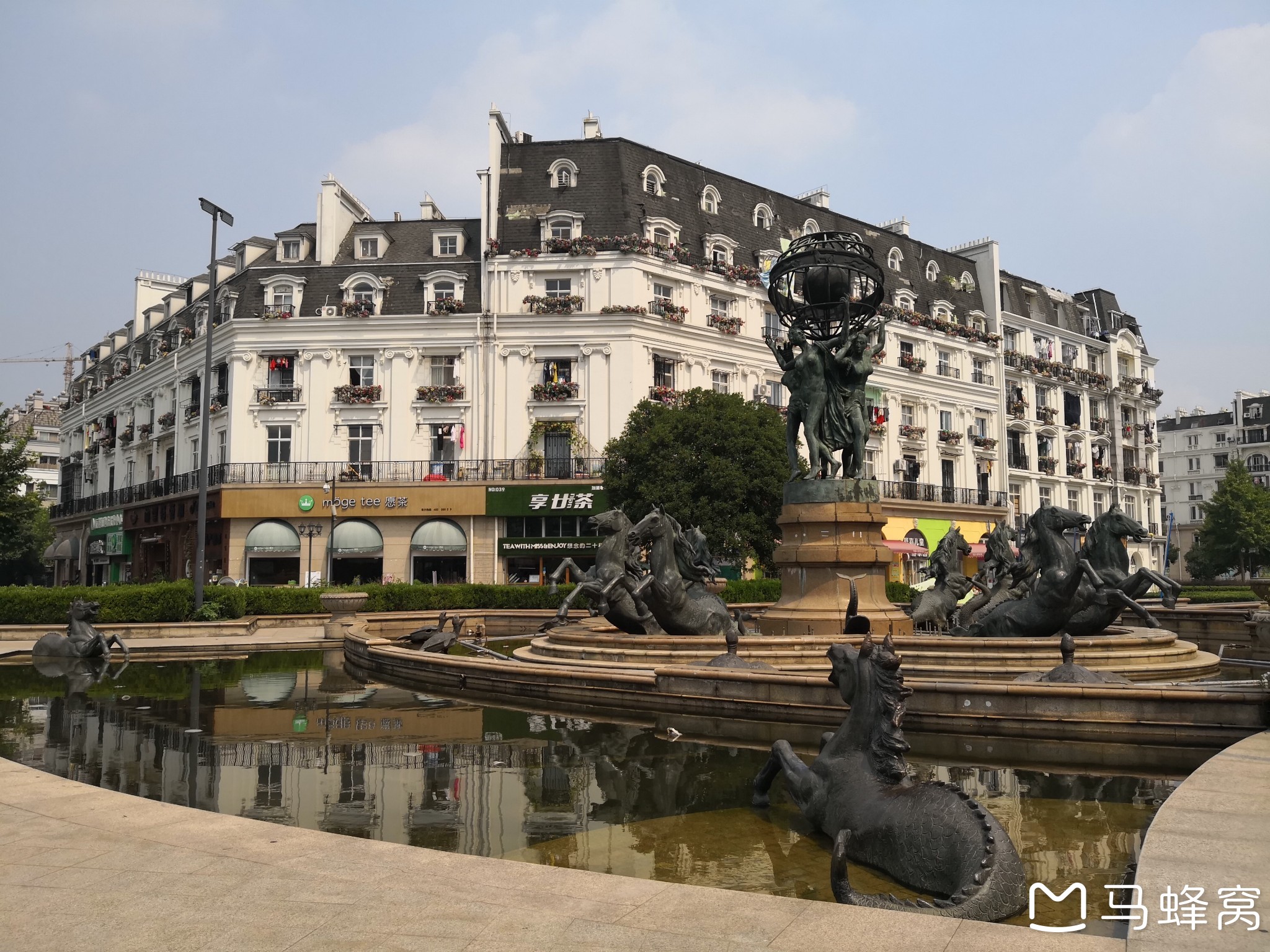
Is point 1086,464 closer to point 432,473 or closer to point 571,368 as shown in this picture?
point 571,368

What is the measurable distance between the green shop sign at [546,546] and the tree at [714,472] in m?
5.98

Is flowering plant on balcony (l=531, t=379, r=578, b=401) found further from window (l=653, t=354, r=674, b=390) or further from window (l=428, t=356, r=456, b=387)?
window (l=428, t=356, r=456, b=387)

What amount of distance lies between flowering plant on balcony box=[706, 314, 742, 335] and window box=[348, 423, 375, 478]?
18448 mm

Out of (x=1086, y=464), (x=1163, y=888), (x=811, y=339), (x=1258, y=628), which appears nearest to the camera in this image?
(x=1163, y=888)

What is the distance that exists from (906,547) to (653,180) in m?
24.4

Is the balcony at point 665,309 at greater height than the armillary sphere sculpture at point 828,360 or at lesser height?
greater

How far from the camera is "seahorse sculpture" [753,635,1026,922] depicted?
16.4 feet

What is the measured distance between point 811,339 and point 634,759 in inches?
447

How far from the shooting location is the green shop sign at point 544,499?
44656 millimetres

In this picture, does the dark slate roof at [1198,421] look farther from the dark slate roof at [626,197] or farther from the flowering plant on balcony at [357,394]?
the flowering plant on balcony at [357,394]

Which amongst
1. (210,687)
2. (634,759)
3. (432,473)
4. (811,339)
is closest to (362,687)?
(210,687)

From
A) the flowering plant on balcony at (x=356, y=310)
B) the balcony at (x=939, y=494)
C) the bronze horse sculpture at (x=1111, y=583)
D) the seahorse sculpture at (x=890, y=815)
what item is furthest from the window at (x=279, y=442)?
the seahorse sculpture at (x=890, y=815)

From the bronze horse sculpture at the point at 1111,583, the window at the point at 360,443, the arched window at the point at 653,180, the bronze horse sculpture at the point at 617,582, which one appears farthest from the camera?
the arched window at the point at 653,180

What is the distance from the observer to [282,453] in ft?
154
